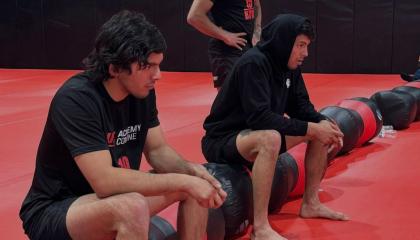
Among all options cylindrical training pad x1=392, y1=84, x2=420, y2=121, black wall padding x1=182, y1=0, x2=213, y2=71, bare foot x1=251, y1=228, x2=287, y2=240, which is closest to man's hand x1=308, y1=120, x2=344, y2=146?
bare foot x1=251, y1=228, x2=287, y2=240

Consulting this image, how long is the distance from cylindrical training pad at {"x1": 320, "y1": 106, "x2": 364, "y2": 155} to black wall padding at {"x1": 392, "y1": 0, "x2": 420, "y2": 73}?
5.53 metres

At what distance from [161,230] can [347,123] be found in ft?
8.24

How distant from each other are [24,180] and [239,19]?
6.10 feet

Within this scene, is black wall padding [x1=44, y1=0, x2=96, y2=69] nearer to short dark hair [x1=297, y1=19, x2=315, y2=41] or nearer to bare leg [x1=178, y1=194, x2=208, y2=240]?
short dark hair [x1=297, y1=19, x2=315, y2=41]

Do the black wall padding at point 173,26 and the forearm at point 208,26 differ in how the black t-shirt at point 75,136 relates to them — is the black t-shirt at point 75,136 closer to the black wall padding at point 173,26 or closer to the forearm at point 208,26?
the forearm at point 208,26

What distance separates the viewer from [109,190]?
81.1 inches

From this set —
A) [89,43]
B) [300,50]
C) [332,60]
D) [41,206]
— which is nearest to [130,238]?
[41,206]

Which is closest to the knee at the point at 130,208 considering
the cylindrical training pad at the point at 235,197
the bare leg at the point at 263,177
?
the cylindrical training pad at the point at 235,197

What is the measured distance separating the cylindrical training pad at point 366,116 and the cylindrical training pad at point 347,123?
12 centimetres

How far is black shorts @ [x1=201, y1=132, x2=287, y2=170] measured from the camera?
10.2 feet

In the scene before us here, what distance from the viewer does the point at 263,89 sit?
3.07 meters

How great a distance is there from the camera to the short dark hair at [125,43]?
83.0 inches

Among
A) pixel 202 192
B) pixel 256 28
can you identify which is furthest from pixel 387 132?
pixel 202 192

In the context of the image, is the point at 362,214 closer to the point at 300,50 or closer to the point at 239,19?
the point at 300,50
